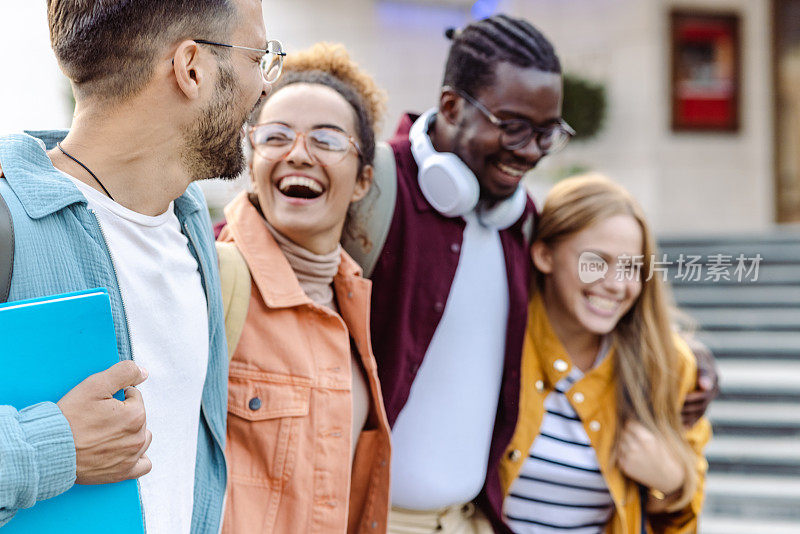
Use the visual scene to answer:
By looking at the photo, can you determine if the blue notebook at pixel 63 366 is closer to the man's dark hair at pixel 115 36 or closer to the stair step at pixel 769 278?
the man's dark hair at pixel 115 36

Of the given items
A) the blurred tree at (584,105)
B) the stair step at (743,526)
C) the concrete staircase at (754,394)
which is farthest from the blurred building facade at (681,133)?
the stair step at (743,526)

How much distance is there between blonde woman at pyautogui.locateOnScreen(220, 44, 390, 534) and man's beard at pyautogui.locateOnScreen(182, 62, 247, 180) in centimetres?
46

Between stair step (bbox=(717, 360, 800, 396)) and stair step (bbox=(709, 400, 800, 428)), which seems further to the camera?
stair step (bbox=(717, 360, 800, 396))

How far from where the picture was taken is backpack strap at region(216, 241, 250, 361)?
1.86m

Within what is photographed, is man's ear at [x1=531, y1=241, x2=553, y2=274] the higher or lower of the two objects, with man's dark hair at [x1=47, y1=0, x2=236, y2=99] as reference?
lower

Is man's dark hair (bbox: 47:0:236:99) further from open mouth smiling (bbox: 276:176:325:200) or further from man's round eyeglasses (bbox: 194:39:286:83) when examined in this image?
open mouth smiling (bbox: 276:176:325:200)

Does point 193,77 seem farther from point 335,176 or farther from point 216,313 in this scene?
point 335,176

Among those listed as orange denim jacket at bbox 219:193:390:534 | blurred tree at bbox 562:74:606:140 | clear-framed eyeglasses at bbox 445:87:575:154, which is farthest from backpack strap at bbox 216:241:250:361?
blurred tree at bbox 562:74:606:140

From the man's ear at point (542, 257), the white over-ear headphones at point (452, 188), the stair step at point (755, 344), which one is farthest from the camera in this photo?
the stair step at point (755, 344)

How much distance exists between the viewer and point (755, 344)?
605 cm

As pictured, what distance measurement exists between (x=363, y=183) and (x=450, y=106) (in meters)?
0.48

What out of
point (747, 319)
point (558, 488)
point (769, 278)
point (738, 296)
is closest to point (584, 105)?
point (769, 278)

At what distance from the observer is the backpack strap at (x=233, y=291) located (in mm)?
1856

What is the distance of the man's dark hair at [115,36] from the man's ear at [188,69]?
25mm
